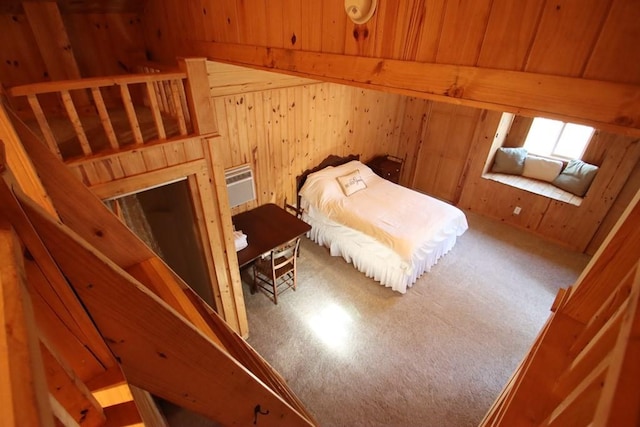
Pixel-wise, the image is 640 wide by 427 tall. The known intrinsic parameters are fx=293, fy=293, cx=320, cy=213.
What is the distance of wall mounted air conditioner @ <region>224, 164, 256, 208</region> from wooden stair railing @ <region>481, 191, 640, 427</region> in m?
3.14

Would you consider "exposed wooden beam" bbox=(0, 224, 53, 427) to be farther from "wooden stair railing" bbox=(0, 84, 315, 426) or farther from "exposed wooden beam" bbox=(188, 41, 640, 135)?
"exposed wooden beam" bbox=(188, 41, 640, 135)

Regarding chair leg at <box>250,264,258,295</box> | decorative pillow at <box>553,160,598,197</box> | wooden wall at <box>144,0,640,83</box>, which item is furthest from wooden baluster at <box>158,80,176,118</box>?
decorative pillow at <box>553,160,598,197</box>

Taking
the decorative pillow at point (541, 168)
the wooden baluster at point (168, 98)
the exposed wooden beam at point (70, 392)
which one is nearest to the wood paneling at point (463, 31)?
the exposed wooden beam at point (70, 392)

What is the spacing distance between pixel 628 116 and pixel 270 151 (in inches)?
135

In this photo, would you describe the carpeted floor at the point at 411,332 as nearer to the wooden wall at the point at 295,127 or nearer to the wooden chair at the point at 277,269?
the wooden chair at the point at 277,269

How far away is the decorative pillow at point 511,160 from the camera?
189 inches

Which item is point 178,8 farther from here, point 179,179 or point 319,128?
point 319,128

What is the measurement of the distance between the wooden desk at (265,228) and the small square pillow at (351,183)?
96cm

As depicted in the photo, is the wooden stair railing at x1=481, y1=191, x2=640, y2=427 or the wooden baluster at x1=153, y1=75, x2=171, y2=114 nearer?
the wooden stair railing at x1=481, y1=191, x2=640, y2=427

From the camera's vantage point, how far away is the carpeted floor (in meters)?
2.61

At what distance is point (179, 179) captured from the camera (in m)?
2.03

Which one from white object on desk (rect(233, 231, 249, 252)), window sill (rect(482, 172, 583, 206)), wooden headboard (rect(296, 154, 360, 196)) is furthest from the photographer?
wooden headboard (rect(296, 154, 360, 196))

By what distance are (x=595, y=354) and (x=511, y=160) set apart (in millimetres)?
5069

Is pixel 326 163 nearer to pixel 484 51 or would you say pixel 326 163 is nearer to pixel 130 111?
pixel 130 111
